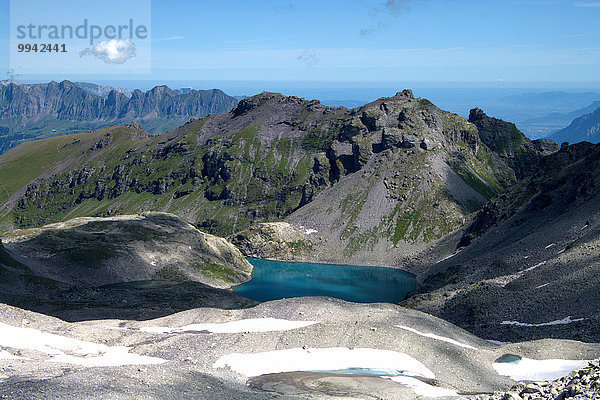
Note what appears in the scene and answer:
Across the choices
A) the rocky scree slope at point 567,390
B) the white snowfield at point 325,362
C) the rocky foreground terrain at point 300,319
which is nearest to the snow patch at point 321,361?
the white snowfield at point 325,362

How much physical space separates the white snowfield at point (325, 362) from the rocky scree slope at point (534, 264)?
98.9 feet

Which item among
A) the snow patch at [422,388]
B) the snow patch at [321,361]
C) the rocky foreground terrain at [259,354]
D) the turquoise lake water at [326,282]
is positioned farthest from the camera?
the turquoise lake water at [326,282]

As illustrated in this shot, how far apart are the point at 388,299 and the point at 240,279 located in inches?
1802

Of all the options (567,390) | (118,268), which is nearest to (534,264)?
(567,390)

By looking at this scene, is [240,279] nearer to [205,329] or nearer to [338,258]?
[338,258]

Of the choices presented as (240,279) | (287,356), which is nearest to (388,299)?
(240,279)

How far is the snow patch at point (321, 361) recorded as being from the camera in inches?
1658

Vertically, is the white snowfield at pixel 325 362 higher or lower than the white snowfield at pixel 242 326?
higher

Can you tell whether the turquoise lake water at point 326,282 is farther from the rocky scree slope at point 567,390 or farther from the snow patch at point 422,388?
the rocky scree slope at point 567,390

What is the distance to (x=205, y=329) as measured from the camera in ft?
188

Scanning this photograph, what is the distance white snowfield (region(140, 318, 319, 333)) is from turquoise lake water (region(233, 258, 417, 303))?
6950 cm

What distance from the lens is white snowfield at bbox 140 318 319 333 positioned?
2194 inches

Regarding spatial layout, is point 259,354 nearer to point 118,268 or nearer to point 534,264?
point 534,264

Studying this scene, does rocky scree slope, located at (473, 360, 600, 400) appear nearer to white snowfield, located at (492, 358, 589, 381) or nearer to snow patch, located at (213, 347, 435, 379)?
snow patch, located at (213, 347, 435, 379)
